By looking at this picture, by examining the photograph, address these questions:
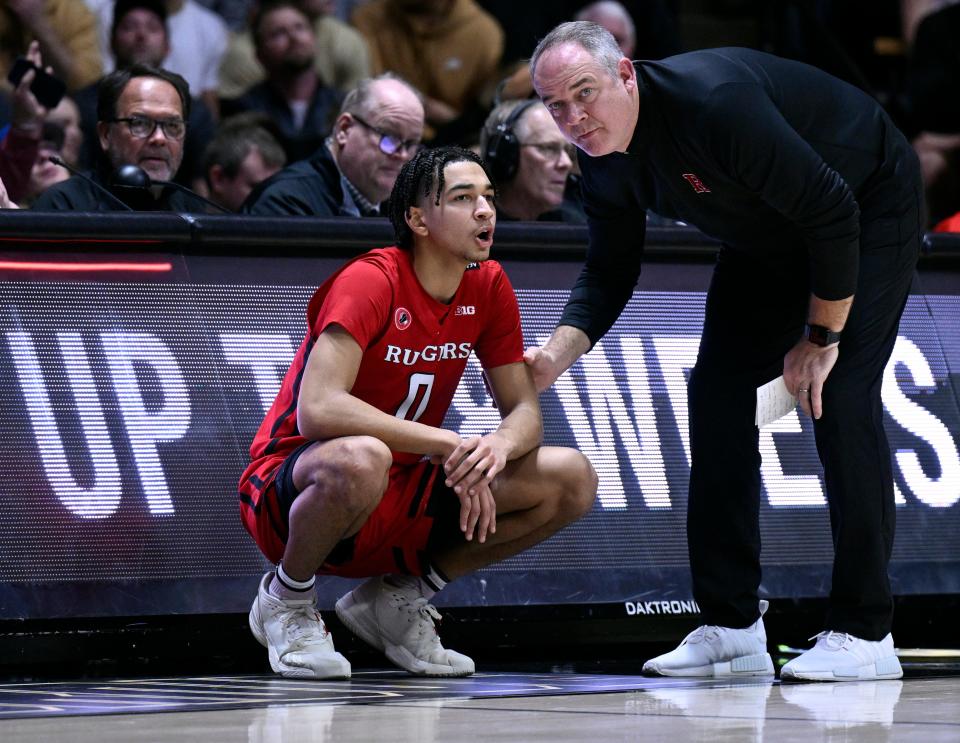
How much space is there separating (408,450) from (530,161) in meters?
2.50

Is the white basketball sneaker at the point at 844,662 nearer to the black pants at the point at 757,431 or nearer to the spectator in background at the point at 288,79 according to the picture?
the black pants at the point at 757,431

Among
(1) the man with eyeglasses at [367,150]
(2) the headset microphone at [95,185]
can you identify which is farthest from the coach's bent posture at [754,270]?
(1) the man with eyeglasses at [367,150]

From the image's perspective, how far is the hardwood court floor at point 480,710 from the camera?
2.74 m

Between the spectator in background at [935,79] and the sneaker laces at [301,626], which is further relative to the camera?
the spectator in background at [935,79]

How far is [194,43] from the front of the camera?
816 centimetres

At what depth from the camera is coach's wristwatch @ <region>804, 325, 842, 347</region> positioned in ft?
12.5

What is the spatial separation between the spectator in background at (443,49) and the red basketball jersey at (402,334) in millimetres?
4308

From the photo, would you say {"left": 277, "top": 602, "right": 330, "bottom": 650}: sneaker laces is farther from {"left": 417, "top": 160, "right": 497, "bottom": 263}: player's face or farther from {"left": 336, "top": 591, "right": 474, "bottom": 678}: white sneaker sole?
{"left": 417, "top": 160, "right": 497, "bottom": 263}: player's face

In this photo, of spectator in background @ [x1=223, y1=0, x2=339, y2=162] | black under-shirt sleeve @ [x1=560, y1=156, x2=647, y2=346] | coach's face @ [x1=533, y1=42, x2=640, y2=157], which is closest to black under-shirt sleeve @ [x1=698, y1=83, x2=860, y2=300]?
coach's face @ [x1=533, y1=42, x2=640, y2=157]

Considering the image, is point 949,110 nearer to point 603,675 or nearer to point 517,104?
point 517,104

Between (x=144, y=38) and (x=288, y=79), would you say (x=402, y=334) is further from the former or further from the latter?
(x=288, y=79)

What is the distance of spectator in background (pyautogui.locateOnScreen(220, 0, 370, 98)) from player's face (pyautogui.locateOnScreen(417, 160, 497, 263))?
4.28 m

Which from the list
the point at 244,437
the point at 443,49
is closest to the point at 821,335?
the point at 244,437

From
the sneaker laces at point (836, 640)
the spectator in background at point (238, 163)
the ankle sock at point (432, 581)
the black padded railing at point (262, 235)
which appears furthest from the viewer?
the spectator in background at point (238, 163)
